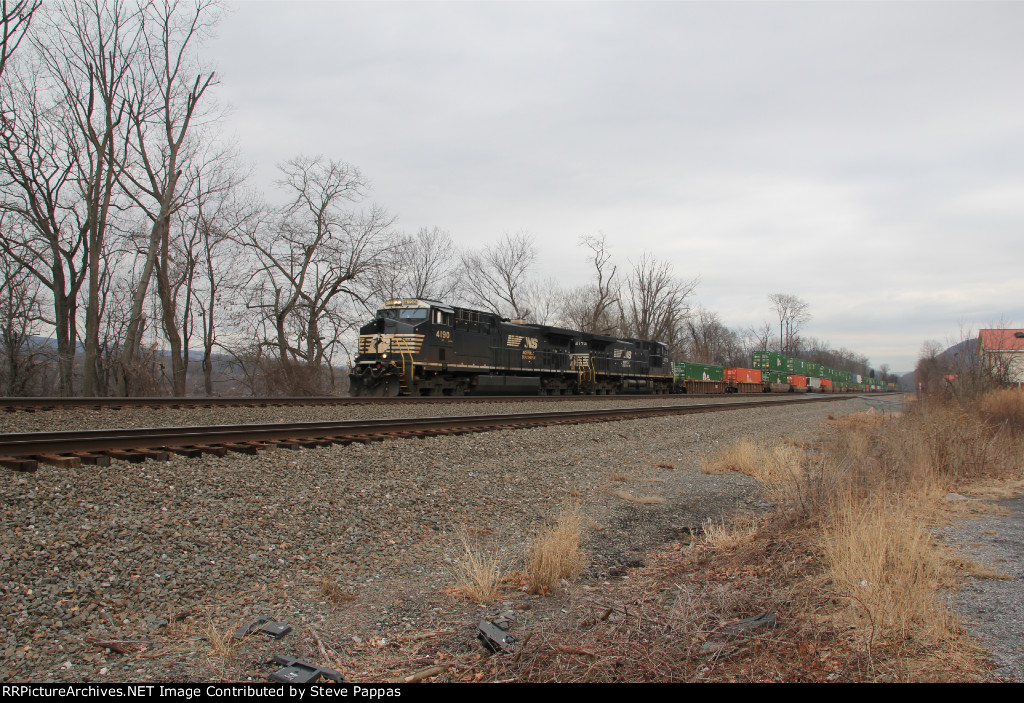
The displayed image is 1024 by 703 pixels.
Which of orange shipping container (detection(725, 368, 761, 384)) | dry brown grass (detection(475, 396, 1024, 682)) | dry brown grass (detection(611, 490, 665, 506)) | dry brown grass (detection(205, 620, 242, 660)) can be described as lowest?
Answer: dry brown grass (detection(611, 490, 665, 506))

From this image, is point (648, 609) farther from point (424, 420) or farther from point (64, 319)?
point (64, 319)

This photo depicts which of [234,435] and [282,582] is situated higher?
[234,435]

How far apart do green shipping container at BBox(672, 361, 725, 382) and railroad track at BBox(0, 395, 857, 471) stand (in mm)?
30704

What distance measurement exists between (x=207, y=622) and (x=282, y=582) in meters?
0.65

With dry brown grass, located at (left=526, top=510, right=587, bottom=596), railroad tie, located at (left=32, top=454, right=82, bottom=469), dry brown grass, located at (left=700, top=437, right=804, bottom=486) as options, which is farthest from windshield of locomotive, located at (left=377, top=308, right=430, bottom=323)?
dry brown grass, located at (left=526, top=510, right=587, bottom=596)

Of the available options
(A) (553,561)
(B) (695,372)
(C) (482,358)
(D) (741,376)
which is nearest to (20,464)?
(A) (553,561)

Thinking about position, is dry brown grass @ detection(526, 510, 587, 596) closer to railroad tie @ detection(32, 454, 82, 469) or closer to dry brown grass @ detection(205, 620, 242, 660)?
dry brown grass @ detection(205, 620, 242, 660)

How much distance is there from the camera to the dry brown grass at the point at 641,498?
7.28 meters

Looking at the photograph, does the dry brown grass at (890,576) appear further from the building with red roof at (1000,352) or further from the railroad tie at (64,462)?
the building with red roof at (1000,352)

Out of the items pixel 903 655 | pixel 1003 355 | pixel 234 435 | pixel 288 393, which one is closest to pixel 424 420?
pixel 234 435

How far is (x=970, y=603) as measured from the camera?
3.69m

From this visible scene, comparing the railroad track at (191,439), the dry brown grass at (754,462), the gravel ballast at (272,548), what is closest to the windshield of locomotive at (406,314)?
the railroad track at (191,439)

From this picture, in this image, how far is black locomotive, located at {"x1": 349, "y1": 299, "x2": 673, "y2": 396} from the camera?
61.3 feet

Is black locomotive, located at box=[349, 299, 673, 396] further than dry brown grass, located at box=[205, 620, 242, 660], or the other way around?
black locomotive, located at box=[349, 299, 673, 396]
